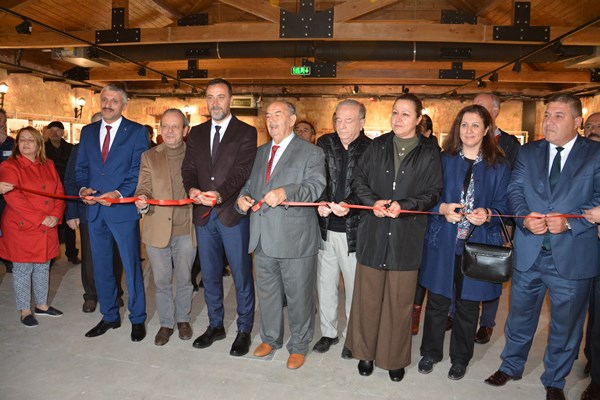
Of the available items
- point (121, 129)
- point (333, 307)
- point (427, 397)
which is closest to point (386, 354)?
point (427, 397)

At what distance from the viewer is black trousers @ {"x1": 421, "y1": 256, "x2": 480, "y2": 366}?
3.16 metres

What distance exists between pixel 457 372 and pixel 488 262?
923mm

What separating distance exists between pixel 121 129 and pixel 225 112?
1.00m

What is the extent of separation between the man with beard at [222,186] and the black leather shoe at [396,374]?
3.82ft

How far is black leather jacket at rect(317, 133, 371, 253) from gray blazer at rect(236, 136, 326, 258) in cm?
22

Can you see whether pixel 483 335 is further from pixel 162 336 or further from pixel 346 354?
pixel 162 336

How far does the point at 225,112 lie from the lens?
3562 millimetres

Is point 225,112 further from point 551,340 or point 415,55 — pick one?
point 415,55

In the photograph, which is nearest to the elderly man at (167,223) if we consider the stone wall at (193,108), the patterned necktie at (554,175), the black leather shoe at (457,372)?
the black leather shoe at (457,372)

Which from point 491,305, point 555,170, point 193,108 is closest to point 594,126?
point 491,305

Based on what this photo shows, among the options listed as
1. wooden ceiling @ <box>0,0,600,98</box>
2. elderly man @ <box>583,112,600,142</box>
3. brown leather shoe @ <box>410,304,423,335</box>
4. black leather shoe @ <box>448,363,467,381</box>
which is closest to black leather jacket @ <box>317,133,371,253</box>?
brown leather shoe @ <box>410,304,423,335</box>

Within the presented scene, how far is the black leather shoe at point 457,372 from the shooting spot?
3.23m

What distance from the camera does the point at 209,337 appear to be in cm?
373

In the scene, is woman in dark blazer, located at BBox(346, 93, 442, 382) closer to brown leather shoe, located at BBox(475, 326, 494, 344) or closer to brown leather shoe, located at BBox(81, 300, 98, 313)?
brown leather shoe, located at BBox(475, 326, 494, 344)
